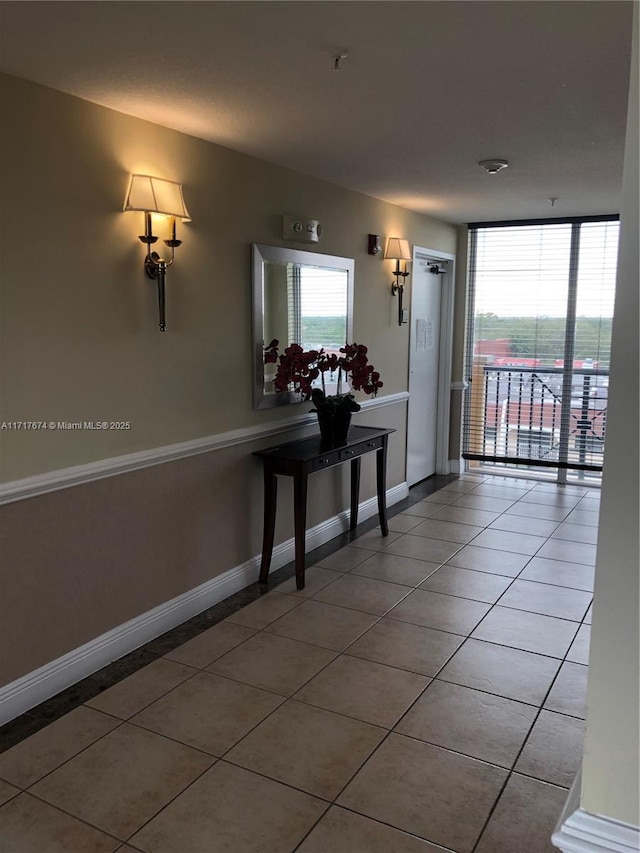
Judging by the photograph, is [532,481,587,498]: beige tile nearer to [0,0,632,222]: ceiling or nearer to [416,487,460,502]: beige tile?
[416,487,460,502]: beige tile

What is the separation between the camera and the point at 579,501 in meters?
5.52

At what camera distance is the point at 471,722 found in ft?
8.25

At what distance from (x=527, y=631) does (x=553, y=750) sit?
906mm

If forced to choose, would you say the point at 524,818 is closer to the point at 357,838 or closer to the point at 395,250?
the point at 357,838

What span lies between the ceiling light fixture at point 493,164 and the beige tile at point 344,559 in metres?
2.30

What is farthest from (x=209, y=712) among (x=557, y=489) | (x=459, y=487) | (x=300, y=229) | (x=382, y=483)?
(x=557, y=489)

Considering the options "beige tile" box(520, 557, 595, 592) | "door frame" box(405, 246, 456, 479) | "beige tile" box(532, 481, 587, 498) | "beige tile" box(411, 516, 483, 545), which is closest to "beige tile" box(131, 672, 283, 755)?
"beige tile" box(520, 557, 595, 592)

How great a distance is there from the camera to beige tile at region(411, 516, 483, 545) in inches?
180

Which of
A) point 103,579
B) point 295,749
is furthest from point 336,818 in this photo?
point 103,579

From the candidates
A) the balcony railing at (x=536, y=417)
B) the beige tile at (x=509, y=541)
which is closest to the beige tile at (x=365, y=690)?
the beige tile at (x=509, y=541)

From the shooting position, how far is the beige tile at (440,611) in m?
3.28

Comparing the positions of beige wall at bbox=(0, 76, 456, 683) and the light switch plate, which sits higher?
the light switch plate

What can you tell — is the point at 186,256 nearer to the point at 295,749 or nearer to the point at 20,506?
the point at 20,506

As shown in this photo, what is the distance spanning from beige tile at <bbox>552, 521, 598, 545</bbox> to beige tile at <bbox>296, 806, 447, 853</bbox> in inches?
116
